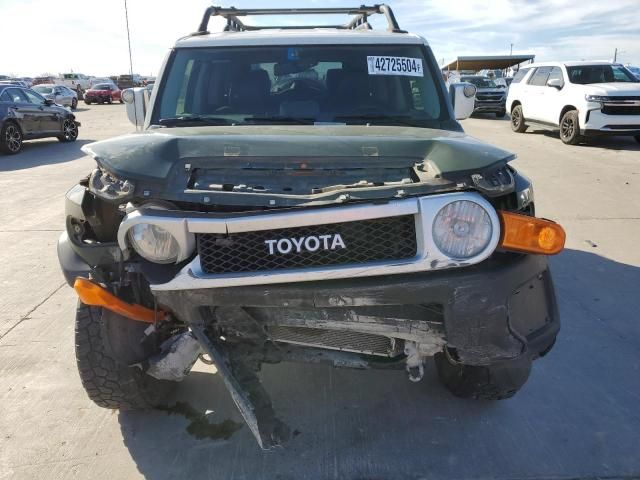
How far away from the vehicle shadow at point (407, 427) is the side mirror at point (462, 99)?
172 centimetres

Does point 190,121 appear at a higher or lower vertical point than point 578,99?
higher

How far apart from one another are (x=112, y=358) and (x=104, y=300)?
1.63 ft

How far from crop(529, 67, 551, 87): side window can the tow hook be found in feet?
43.5

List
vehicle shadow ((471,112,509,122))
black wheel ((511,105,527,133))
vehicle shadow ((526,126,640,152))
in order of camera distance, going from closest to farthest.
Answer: vehicle shadow ((526,126,640,152)) < black wheel ((511,105,527,133)) < vehicle shadow ((471,112,509,122))

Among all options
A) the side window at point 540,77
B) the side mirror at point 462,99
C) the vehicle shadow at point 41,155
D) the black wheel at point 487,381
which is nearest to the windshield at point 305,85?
the side mirror at point 462,99

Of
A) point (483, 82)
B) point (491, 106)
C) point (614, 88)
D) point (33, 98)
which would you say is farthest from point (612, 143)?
point (33, 98)

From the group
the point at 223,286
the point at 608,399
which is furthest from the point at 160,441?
the point at 608,399

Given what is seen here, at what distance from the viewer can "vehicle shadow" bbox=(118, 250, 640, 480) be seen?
8.37 ft

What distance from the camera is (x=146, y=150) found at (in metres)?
2.37

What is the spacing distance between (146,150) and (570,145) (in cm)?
1261

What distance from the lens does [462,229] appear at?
2090 millimetres

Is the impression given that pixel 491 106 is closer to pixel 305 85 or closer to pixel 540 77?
pixel 540 77

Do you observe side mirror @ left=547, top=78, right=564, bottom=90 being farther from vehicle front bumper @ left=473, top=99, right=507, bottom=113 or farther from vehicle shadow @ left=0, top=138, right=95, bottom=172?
vehicle shadow @ left=0, top=138, right=95, bottom=172

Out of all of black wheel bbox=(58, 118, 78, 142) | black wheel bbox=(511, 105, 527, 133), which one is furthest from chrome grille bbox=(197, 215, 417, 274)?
black wheel bbox=(58, 118, 78, 142)
